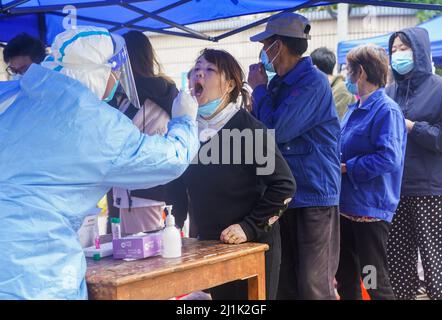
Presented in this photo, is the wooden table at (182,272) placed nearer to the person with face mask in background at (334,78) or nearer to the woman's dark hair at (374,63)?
the woman's dark hair at (374,63)

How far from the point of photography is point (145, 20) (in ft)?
17.0

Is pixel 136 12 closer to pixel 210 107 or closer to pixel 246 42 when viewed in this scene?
pixel 210 107

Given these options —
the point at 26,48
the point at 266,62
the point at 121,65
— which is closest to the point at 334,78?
the point at 266,62

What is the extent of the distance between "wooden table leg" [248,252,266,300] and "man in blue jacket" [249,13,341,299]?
0.75 meters

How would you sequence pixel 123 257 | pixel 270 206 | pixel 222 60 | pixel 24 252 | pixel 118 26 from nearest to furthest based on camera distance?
1. pixel 24 252
2. pixel 123 257
3. pixel 270 206
4. pixel 222 60
5. pixel 118 26

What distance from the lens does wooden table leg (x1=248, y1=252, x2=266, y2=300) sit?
263 centimetres

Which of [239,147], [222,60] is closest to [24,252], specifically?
[239,147]

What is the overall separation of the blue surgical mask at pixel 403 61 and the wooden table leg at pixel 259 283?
2.30m

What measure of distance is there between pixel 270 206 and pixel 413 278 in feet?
6.85

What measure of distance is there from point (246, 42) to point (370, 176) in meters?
8.59

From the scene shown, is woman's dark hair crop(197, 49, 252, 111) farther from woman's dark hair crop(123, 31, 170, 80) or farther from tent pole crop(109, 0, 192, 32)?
tent pole crop(109, 0, 192, 32)

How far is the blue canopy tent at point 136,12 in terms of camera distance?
3879mm

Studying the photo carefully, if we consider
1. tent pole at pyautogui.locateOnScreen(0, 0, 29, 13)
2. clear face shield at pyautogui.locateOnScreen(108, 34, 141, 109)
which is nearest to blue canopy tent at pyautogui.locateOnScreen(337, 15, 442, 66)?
tent pole at pyautogui.locateOnScreen(0, 0, 29, 13)

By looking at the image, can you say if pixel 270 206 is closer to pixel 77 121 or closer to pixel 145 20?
pixel 77 121
